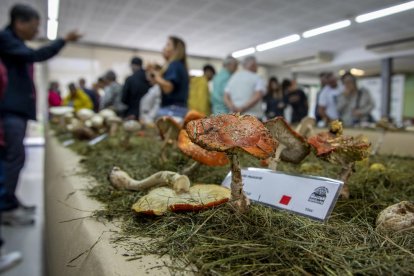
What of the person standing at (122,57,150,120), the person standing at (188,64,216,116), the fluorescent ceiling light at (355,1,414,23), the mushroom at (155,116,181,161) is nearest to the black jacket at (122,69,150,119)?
the person standing at (122,57,150,120)

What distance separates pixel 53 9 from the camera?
21.9 feet

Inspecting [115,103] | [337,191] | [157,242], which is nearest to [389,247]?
[337,191]

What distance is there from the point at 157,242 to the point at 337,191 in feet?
1.38

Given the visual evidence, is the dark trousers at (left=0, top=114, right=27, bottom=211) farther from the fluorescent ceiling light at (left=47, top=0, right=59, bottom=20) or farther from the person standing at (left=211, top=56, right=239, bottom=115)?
→ the fluorescent ceiling light at (left=47, top=0, right=59, bottom=20)

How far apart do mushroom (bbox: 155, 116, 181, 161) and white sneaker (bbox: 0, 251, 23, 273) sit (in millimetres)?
1308

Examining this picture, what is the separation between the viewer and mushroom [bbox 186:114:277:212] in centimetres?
59

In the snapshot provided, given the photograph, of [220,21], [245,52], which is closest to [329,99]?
[220,21]

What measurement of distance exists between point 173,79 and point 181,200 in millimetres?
1669

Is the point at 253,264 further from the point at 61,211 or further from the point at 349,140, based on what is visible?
the point at 61,211

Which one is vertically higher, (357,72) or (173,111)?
(357,72)

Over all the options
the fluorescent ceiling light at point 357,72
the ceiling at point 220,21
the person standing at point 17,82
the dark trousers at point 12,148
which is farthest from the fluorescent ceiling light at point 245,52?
the dark trousers at point 12,148

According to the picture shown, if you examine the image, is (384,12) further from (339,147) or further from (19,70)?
(339,147)

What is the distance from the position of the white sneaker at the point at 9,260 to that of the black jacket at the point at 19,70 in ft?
2.94

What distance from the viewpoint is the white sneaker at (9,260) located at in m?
1.84
